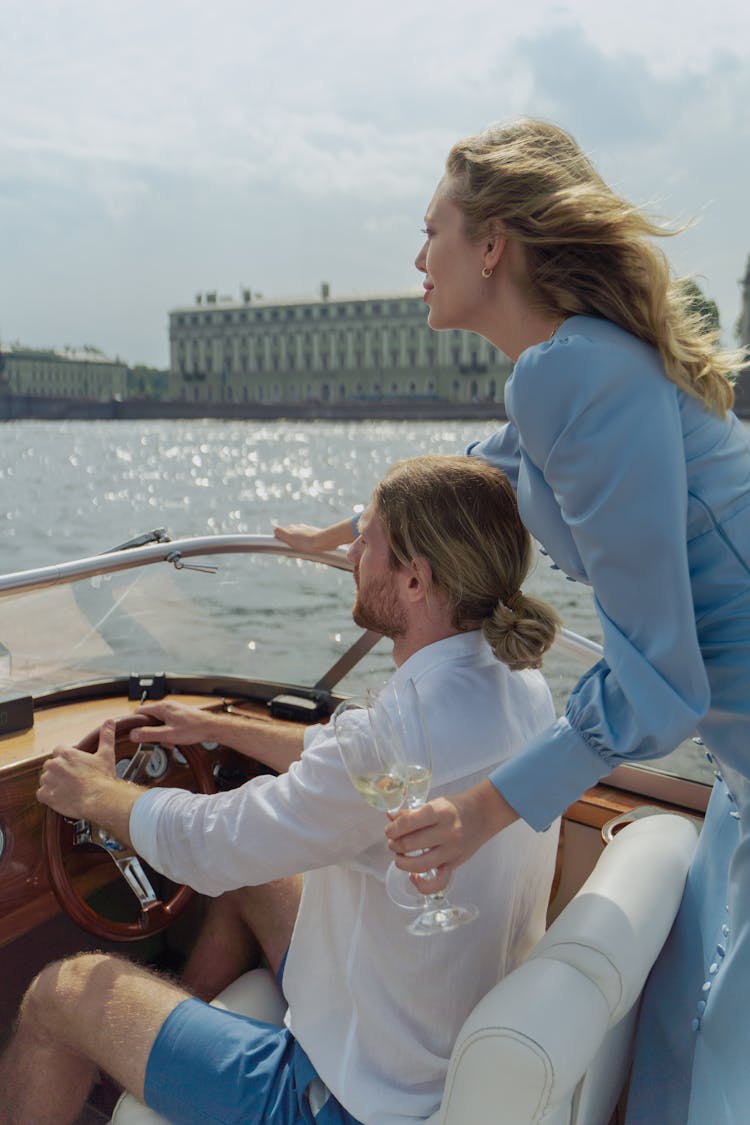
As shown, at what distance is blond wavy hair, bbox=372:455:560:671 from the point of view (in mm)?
1506

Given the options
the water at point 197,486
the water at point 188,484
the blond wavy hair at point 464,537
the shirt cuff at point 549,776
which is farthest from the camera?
the water at point 188,484

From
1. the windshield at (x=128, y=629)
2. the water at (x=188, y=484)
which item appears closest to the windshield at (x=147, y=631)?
the windshield at (x=128, y=629)

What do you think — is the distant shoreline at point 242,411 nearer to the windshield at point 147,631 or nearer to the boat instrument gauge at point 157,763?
the windshield at point 147,631

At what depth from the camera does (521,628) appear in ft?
4.79

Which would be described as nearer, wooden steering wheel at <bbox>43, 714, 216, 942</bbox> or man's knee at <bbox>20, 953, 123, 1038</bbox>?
man's knee at <bbox>20, 953, 123, 1038</bbox>

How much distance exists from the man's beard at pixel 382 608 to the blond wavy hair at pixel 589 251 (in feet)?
1.56

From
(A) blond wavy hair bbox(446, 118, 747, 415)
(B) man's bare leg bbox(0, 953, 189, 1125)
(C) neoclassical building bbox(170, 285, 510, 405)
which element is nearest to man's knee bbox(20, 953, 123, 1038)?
(B) man's bare leg bbox(0, 953, 189, 1125)

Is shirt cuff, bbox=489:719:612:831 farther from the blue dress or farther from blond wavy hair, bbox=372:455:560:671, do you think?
blond wavy hair, bbox=372:455:560:671

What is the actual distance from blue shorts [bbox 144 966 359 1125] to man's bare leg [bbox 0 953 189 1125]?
31mm

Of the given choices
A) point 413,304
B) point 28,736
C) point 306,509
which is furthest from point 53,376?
point 28,736

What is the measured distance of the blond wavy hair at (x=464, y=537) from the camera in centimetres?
151

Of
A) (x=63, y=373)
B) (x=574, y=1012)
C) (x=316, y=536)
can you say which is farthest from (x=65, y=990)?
(x=63, y=373)

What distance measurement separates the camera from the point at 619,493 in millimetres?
1134

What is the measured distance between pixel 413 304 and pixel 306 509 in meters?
67.3
